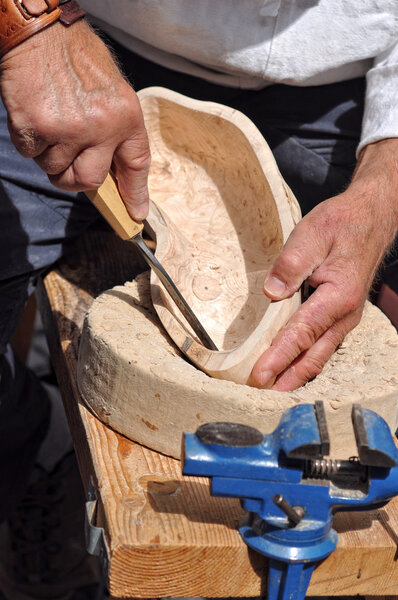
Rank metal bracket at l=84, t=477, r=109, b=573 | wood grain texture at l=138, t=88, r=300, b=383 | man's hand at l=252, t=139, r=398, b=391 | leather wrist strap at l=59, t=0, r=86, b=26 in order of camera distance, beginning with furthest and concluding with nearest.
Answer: wood grain texture at l=138, t=88, r=300, b=383 → man's hand at l=252, t=139, r=398, b=391 → leather wrist strap at l=59, t=0, r=86, b=26 → metal bracket at l=84, t=477, r=109, b=573

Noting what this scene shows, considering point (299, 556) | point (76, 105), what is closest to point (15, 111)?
point (76, 105)

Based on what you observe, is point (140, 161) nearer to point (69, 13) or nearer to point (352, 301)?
point (69, 13)

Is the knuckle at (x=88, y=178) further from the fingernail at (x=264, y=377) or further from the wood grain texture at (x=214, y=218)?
the fingernail at (x=264, y=377)

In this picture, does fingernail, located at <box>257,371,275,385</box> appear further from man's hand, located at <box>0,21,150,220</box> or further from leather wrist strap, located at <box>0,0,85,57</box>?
leather wrist strap, located at <box>0,0,85,57</box>

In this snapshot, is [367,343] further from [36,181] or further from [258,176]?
[36,181]

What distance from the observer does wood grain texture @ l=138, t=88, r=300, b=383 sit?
1.36m

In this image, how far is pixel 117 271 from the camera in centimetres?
170

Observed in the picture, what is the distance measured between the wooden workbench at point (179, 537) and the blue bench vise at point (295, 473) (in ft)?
0.23

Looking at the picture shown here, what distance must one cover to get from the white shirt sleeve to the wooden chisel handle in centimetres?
59

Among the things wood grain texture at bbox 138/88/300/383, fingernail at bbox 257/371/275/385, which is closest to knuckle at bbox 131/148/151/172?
wood grain texture at bbox 138/88/300/383

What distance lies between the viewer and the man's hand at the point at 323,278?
3.94ft

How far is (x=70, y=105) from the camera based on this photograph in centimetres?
108

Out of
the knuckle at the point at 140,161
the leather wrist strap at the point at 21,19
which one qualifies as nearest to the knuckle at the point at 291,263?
the knuckle at the point at 140,161

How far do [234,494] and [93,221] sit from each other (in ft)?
3.40
